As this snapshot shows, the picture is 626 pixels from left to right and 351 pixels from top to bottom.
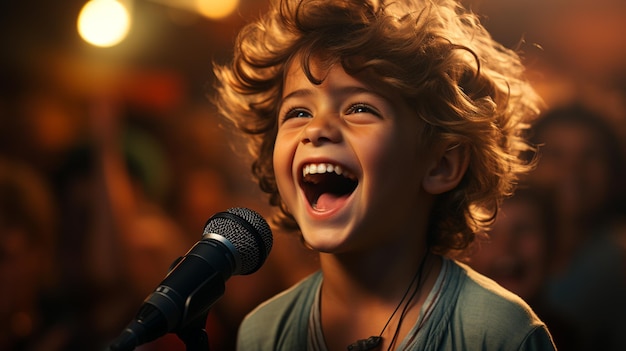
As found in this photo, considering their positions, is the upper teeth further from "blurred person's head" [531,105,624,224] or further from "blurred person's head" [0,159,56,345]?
"blurred person's head" [0,159,56,345]

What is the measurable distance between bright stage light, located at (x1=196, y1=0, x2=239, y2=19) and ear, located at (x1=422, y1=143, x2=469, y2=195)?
3.14 feet

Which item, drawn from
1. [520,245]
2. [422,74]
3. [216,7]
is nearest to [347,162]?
[422,74]

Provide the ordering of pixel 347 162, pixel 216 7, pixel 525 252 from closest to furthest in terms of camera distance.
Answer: pixel 347 162 < pixel 525 252 < pixel 216 7

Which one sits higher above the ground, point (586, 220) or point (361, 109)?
point (361, 109)

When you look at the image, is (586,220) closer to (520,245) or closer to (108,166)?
(520,245)

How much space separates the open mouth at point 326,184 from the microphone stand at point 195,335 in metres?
0.22

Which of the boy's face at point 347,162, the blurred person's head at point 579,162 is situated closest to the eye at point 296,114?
the boy's face at point 347,162

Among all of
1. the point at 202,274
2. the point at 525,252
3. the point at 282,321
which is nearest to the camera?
the point at 202,274

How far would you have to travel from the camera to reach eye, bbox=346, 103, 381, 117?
930 mm

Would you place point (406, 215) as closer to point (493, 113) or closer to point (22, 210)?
point (493, 113)

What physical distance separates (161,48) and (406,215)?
120cm

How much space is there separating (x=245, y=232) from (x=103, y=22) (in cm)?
138

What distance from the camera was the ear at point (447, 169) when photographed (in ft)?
3.22

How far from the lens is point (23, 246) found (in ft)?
6.37
